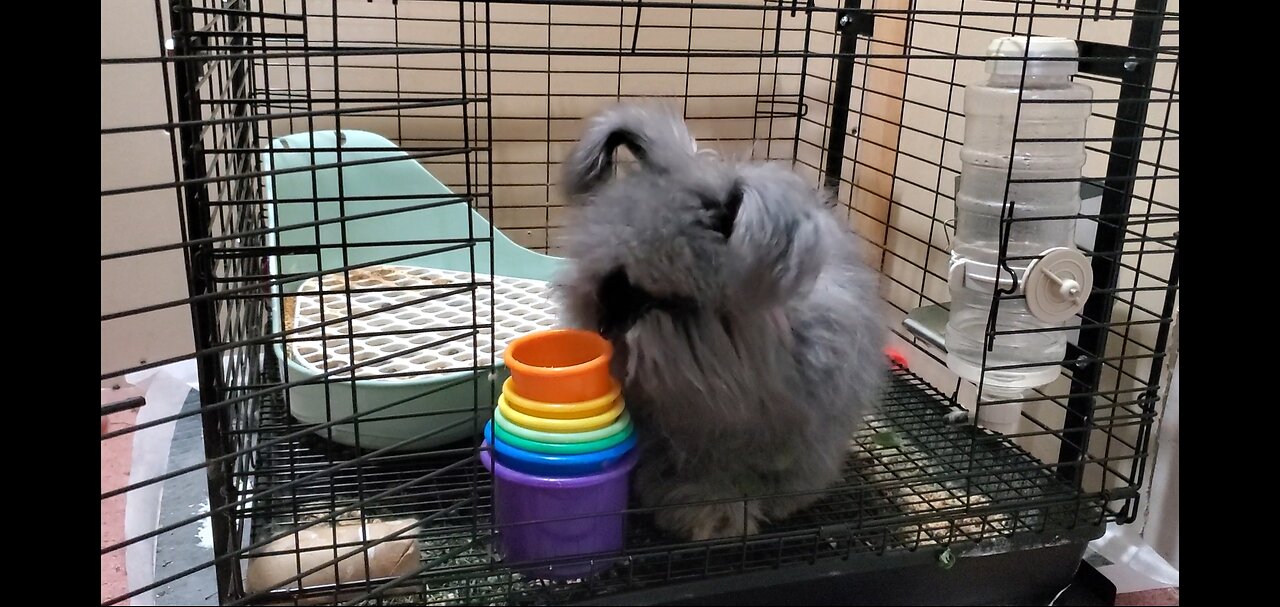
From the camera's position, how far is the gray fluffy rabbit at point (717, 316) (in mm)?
885

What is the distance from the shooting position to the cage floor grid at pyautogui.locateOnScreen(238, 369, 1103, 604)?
Result: 992 millimetres

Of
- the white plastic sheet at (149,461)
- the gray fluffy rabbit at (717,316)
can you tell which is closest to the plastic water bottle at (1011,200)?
the gray fluffy rabbit at (717,316)

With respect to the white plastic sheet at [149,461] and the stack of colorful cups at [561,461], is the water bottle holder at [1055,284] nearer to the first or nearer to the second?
the stack of colorful cups at [561,461]

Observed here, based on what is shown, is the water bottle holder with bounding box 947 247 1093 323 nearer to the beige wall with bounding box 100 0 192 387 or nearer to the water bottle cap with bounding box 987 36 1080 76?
the water bottle cap with bounding box 987 36 1080 76

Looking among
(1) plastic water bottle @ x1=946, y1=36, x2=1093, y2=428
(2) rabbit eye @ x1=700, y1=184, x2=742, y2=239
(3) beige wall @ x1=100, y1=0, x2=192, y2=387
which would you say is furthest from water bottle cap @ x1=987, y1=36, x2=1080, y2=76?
(3) beige wall @ x1=100, y1=0, x2=192, y2=387

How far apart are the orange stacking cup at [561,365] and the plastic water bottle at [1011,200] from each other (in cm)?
58

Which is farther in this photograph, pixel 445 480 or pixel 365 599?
pixel 445 480

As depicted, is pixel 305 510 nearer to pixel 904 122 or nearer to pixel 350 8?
pixel 350 8


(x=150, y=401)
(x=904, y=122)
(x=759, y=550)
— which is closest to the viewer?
(x=759, y=550)

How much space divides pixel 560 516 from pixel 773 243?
0.40 m

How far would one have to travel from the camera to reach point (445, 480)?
1.22m

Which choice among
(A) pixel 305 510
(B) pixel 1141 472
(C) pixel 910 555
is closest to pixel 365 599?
(A) pixel 305 510

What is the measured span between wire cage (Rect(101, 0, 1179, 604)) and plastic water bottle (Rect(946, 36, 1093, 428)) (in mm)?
51
